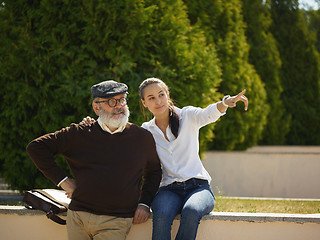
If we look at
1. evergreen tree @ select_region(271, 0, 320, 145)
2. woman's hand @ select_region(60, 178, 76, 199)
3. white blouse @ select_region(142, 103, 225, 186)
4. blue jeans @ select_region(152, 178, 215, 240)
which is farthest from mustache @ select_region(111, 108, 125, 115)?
evergreen tree @ select_region(271, 0, 320, 145)

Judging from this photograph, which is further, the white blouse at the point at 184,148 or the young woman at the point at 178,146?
the white blouse at the point at 184,148

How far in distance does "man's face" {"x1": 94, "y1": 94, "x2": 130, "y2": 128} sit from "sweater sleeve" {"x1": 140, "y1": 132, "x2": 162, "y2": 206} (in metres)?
0.28

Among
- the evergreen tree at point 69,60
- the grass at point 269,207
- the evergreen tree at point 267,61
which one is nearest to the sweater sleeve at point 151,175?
the grass at point 269,207

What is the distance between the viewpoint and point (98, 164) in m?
3.10

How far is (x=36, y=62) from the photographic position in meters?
5.53

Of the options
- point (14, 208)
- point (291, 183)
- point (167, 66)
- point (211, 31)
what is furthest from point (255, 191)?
point (14, 208)

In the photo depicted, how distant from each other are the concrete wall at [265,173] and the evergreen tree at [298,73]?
2584 millimetres

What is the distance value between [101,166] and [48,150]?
421 millimetres

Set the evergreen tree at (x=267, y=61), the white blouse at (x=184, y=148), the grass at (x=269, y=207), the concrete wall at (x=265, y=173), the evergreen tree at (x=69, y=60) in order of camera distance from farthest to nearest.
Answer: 1. the evergreen tree at (x=267, y=61)
2. the concrete wall at (x=265, y=173)
3. the evergreen tree at (x=69, y=60)
4. the grass at (x=269, y=207)
5. the white blouse at (x=184, y=148)

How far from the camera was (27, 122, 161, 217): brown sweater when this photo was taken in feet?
10.1

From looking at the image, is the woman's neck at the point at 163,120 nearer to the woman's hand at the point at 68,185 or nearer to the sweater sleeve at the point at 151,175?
the sweater sleeve at the point at 151,175

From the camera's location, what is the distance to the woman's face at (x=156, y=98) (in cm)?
347

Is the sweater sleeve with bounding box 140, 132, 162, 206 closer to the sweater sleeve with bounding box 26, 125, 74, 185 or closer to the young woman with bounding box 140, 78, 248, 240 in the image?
the young woman with bounding box 140, 78, 248, 240

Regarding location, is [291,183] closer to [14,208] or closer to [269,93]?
[269,93]
